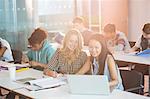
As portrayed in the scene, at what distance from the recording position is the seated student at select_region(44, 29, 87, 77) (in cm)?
336

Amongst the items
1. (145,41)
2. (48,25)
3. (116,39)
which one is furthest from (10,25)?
(145,41)

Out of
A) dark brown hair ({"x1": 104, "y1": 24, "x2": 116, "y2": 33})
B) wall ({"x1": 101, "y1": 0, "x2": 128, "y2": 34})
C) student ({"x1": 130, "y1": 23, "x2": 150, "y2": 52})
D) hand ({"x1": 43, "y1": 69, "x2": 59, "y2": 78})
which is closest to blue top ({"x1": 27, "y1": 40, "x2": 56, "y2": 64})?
hand ({"x1": 43, "y1": 69, "x2": 59, "y2": 78})

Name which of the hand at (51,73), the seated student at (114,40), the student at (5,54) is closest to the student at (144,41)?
the seated student at (114,40)

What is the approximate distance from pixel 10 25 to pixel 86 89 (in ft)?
12.8

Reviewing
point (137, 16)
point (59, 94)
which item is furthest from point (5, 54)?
point (137, 16)

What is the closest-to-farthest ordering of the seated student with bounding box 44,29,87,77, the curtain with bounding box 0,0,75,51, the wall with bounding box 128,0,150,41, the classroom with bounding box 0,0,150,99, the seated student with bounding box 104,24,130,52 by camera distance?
1. the classroom with bounding box 0,0,150,99
2. the seated student with bounding box 44,29,87,77
3. the seated student with bounding box 104,24,130,52
4. the curtain with bounding box 0,0,75,51
5. the wall with bounding box 128,0,150,41

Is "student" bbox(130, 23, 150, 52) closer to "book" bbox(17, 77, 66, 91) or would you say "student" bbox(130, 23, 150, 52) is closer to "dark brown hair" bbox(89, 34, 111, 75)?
"dark brown hair" bbox(89, 34, 111, 75)

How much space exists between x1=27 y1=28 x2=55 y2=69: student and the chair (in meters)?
1.12

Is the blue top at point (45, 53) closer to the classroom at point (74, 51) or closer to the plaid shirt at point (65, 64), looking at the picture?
the classroom at point (74, 51)

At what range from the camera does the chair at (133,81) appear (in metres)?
3.09

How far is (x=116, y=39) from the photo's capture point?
5.33 metres

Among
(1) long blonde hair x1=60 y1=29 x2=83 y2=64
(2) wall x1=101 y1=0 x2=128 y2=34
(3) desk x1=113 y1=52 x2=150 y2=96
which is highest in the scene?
(2) wall x1=101 y1=0 x2=128 y2=34

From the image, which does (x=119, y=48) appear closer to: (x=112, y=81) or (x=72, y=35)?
(x=72, y=35)

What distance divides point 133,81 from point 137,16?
415 cm
